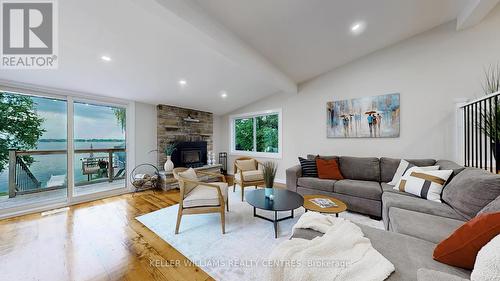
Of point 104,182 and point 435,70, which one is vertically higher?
point 435,70

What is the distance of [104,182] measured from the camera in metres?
3.85

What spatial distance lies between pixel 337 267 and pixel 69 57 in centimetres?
350

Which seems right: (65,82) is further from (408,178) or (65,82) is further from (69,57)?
(408,178)

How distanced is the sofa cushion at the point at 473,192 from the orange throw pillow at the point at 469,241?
861 mm

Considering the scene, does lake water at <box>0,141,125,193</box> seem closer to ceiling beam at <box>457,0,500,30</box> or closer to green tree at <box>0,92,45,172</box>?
green tree at <box>0,92,45,172</box>

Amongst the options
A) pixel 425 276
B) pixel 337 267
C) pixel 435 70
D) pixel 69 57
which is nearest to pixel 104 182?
pixel 69 57

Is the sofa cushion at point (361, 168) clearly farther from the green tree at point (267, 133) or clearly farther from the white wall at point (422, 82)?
the green tree at point (267, 133)

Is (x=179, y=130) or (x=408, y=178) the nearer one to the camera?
(x=408, y=178)

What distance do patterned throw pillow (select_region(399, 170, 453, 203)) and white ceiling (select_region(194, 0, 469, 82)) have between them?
218 centimetres

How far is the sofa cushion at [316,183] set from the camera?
286 centimetres

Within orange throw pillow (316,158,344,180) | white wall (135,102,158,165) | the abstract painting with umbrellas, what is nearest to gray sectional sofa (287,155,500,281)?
orange throw pillow (316,158,344,180)

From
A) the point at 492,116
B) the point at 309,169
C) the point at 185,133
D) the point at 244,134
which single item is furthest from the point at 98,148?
the point at 492,116

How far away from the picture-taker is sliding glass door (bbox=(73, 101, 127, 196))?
3361 mm
